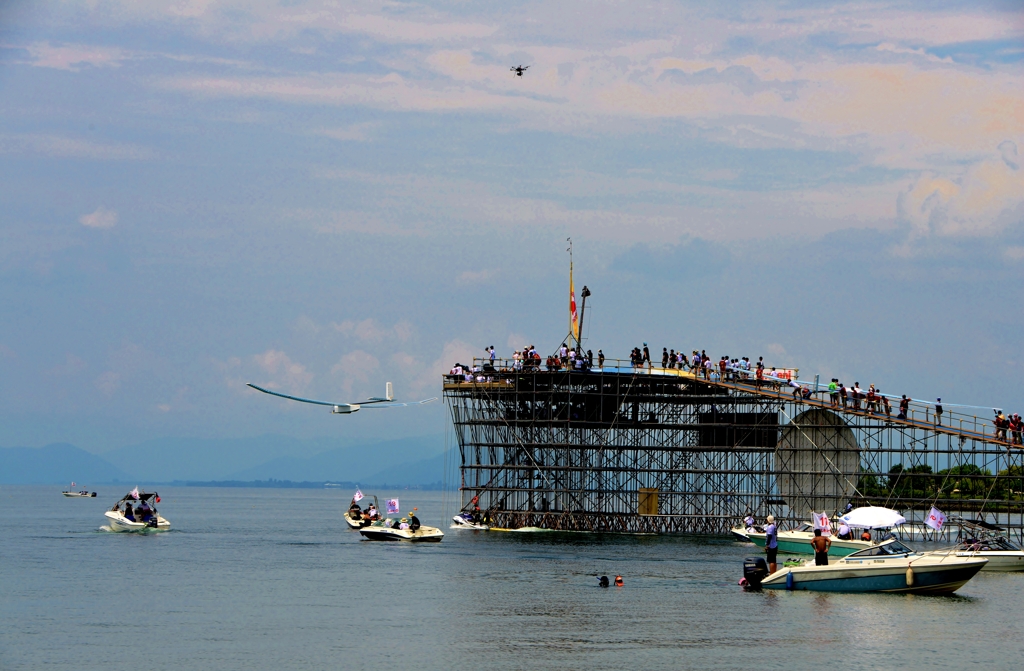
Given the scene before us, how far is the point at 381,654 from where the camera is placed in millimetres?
40688

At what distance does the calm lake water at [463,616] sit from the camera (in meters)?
40.2

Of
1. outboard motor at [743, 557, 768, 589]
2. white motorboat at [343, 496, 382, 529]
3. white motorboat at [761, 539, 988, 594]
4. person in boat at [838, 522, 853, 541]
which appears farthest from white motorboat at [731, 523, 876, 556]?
white motorboat at [343, 496, 382, 529]

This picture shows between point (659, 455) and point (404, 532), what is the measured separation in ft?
63.7

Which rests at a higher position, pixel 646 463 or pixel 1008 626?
pixel 646 463

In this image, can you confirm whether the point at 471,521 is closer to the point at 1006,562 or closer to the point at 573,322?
the point at 573,322

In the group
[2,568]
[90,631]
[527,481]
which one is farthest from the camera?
[527,481]

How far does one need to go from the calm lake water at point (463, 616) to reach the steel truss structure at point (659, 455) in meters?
13.7

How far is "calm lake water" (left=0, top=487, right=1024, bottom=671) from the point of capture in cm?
4022

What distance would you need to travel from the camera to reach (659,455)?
93375 mm

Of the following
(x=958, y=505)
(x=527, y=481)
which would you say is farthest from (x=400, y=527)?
(x=958, y=505)

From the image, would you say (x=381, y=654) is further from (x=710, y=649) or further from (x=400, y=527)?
(x=400, y=527)

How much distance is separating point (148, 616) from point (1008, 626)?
29.4 meters

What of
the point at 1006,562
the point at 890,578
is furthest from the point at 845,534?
the point at 890,578

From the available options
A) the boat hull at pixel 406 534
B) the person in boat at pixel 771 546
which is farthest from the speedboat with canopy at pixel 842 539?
the boat hull at pixel 406 534
